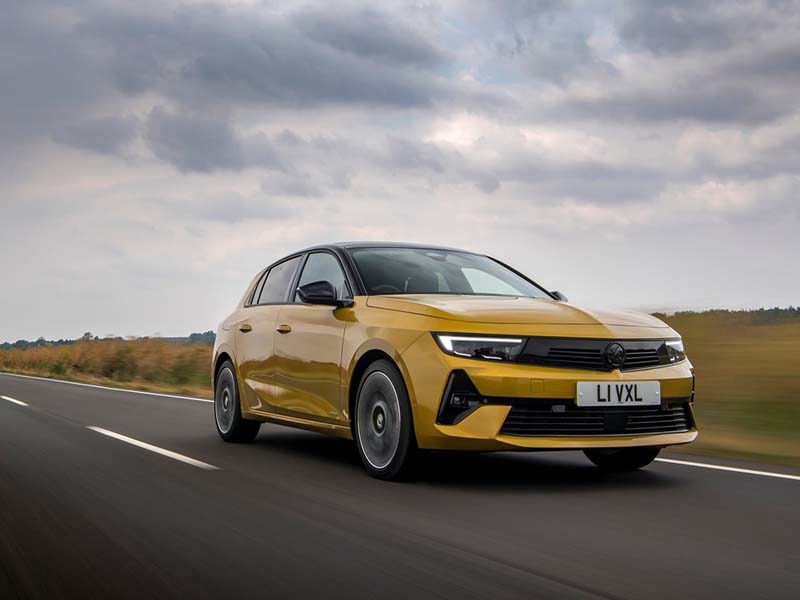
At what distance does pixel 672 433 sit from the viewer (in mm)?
7070

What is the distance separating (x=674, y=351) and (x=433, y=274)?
1923 millimetres

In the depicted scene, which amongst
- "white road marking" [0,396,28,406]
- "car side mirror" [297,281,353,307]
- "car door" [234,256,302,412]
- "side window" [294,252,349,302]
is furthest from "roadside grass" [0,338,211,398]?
"car side mirror" [297,281,353,307]

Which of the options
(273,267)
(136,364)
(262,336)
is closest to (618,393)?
(262,336)

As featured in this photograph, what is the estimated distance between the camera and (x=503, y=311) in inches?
273

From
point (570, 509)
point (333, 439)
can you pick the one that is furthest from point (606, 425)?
point (333, 439)

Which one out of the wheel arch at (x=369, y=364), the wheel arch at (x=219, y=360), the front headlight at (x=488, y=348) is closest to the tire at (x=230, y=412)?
the wheel arch at (x=219, y=360)

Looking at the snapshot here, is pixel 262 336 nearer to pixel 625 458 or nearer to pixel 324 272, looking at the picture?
pixel 324 272

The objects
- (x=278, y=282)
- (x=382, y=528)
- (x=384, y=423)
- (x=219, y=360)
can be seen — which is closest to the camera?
(x=382, y=528)

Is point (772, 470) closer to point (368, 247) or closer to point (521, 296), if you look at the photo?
point (521, 296)

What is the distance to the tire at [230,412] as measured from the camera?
9773 mm

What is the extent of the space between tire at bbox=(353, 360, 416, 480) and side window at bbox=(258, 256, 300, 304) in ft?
6.52

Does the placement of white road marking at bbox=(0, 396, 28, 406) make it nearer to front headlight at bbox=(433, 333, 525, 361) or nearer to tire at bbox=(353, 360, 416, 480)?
tire at bbox=(353, 360, 416, 480)

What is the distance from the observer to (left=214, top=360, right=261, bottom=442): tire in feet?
32.1

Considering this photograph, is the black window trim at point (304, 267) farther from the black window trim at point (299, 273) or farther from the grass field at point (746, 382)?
the grass field at point (746, 382)
